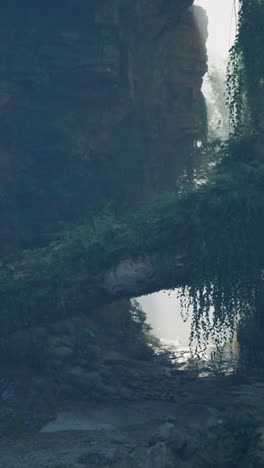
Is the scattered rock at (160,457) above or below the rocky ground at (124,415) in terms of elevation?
above

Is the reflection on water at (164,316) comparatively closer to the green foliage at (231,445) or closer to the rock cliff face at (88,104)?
the rock cliff face at (88,104)

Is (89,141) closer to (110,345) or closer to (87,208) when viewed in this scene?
(87,208)

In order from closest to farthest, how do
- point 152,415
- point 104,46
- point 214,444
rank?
point 214,444, point 152,415, point 104,46

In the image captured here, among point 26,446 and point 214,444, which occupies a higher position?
point 214,444

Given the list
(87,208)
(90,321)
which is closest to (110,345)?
(90,321)

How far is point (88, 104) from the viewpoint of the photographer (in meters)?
20.1

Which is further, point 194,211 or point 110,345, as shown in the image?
point 110,345

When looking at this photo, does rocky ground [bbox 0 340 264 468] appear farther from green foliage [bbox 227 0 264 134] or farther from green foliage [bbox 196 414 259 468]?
green foliage [bbox 227 0 264 134]

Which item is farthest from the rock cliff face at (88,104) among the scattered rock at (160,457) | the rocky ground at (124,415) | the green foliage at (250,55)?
the scattered rock at (160,457)

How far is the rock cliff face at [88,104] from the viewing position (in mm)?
19206

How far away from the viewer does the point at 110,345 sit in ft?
57.6

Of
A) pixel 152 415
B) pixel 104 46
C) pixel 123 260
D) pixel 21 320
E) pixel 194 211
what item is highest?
pixel 104 46

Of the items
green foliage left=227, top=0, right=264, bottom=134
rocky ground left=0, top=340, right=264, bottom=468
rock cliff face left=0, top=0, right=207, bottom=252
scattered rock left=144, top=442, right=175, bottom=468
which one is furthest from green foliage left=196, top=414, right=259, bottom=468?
rock cliff face left=0, top=0, right=207, bottom=252

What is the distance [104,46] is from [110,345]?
31.8 ft
